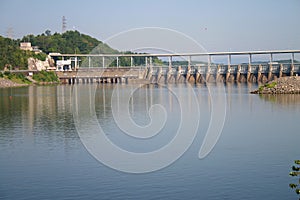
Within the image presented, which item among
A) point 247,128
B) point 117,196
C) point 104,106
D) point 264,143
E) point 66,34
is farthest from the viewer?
point 66,34

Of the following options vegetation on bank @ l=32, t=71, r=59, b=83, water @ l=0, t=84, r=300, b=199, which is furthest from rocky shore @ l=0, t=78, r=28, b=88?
water @ l=0, t=84, r=300, b=199

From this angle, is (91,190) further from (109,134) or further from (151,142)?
(109,134)

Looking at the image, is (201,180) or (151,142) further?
(151,142)

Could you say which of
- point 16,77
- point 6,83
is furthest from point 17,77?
point 6,83

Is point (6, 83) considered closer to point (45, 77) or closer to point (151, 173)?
point (45, 77)

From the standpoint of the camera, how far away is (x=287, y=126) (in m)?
22.6

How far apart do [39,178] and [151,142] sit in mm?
6304

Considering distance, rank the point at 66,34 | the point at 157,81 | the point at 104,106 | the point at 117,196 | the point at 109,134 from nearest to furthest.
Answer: the point at 117,196 < the point at 109,134 < the point at 104,106 < the point at 157,81 < the point at 66,34

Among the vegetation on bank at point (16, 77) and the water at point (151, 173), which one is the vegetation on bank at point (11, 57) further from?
the water at point (151, 173)

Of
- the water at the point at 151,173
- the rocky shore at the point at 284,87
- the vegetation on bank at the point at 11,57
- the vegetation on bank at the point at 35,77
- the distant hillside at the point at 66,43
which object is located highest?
the distant hillside at the point at 66,43

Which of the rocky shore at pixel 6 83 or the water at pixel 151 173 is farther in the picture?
the rocky shore at pixel 6 83

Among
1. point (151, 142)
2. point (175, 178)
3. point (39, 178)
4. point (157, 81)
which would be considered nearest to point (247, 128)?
point (151, 142)

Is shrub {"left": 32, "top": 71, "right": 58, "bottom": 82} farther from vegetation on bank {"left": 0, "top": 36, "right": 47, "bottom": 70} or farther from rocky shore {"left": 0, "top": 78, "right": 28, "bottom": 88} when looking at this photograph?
rocky shore {"left": 0, "top": 78, "right": 28, "bottom": 88}

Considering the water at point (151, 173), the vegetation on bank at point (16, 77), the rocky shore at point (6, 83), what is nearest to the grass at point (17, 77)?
the vegetation on bank at point (16, 77)
